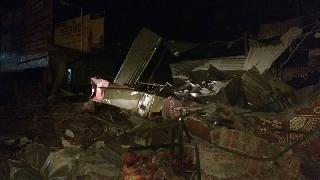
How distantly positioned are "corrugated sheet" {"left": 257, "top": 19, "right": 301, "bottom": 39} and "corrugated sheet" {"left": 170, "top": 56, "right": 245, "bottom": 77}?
40.8 inches

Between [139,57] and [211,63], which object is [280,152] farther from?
[139,57]

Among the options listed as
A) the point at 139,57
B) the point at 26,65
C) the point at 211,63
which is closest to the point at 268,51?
the point at 211,63

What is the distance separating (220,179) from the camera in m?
5.75

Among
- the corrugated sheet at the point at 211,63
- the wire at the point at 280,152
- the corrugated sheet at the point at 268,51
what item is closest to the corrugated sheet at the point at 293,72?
the corrugated sheet at the point at 268,51

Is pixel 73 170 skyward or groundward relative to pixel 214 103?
groundward

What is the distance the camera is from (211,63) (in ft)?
27.0

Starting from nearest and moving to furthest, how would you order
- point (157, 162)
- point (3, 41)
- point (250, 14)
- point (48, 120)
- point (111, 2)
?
1. point (157, 162)
2. point (250, 14)
3. point (48, 120)
4. point (111, 2)
5. point (3, 41)

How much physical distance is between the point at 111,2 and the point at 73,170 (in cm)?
736

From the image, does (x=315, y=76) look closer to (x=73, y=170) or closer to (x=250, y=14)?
(x=250, y=14)

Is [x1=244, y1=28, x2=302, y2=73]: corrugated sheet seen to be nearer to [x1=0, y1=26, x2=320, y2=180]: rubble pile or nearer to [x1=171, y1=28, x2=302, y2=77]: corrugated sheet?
[x1=171, y1=28, x2=302, y2=77]: corrugated sheet

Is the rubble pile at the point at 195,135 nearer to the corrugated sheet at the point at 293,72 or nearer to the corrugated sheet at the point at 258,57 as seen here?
the corrugated sheet at the point at 258,57

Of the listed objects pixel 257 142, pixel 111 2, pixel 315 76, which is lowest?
pixel 257 142

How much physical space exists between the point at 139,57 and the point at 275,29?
3205mm

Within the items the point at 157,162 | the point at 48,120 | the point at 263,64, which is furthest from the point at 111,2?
the point at 157,162
